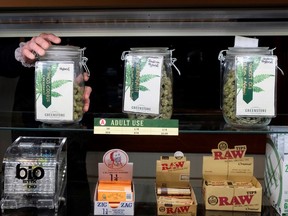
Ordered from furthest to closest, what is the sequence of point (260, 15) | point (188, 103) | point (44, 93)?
1. point (188, 103)
2. point (260, 15)
3. point (44, 93)

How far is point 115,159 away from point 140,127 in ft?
0.70

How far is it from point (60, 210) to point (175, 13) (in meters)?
0.57

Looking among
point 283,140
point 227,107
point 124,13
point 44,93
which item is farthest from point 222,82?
point 44,93

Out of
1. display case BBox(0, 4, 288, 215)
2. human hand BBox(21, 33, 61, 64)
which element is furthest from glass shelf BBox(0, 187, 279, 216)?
human hand BBox(21, 33, 61, 64)

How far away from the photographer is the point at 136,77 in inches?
34.1

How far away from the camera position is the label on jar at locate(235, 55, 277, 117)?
0.84 m

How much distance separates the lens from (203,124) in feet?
3.06

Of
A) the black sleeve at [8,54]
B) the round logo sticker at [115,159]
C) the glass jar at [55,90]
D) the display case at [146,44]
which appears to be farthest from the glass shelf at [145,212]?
the black sleeve at [8,54]

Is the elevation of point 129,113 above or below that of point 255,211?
above

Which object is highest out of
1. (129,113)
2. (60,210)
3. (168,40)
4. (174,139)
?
(168,40)

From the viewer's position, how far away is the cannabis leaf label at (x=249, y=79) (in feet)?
2.76

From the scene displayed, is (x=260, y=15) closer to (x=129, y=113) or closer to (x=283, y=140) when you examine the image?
(x=283, y=140)

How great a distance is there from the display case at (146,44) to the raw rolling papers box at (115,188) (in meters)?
0.05

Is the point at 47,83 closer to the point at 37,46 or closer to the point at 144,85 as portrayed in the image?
the point at 37,46
